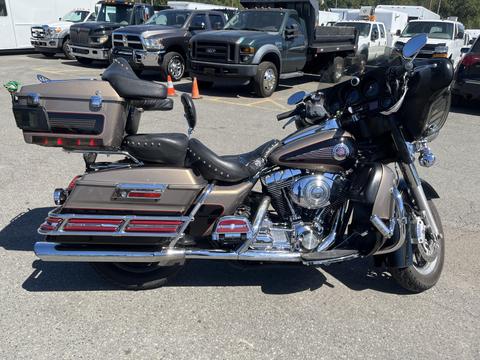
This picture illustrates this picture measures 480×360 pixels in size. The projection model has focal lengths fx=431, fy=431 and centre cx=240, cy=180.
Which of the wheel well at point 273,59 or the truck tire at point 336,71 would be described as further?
the wheel well at point 273,59

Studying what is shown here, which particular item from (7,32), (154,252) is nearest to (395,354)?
(154,252)

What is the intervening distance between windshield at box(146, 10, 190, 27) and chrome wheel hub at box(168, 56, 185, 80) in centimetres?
155

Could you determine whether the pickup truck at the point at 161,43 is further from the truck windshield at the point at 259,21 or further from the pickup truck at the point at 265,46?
the truck windshield at the point at 259,21

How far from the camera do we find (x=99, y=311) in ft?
9.87

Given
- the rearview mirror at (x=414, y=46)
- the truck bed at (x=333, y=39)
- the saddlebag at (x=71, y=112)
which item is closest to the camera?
the saddlebag at (x=71, y=112)

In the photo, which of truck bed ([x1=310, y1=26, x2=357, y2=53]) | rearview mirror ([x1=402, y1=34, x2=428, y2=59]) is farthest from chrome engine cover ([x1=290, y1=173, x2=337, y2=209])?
truck bed ([x1=310, y1=26, x2=357, y2=53])

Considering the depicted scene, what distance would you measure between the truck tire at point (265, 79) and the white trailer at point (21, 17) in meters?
13.3

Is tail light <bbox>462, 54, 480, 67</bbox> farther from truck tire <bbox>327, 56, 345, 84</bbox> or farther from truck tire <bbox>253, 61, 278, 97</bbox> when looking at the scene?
truck tire <bbox>327, 56, 345, 84</bbox>

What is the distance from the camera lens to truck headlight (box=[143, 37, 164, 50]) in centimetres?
1242

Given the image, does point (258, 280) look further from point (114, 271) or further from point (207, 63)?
point (207, 63)

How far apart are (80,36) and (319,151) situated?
14.2m

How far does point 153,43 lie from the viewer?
12.5 meters

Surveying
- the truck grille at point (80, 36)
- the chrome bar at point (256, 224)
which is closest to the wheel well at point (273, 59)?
the truck grille at point (80, 36)

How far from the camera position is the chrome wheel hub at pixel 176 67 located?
42.0 ft
